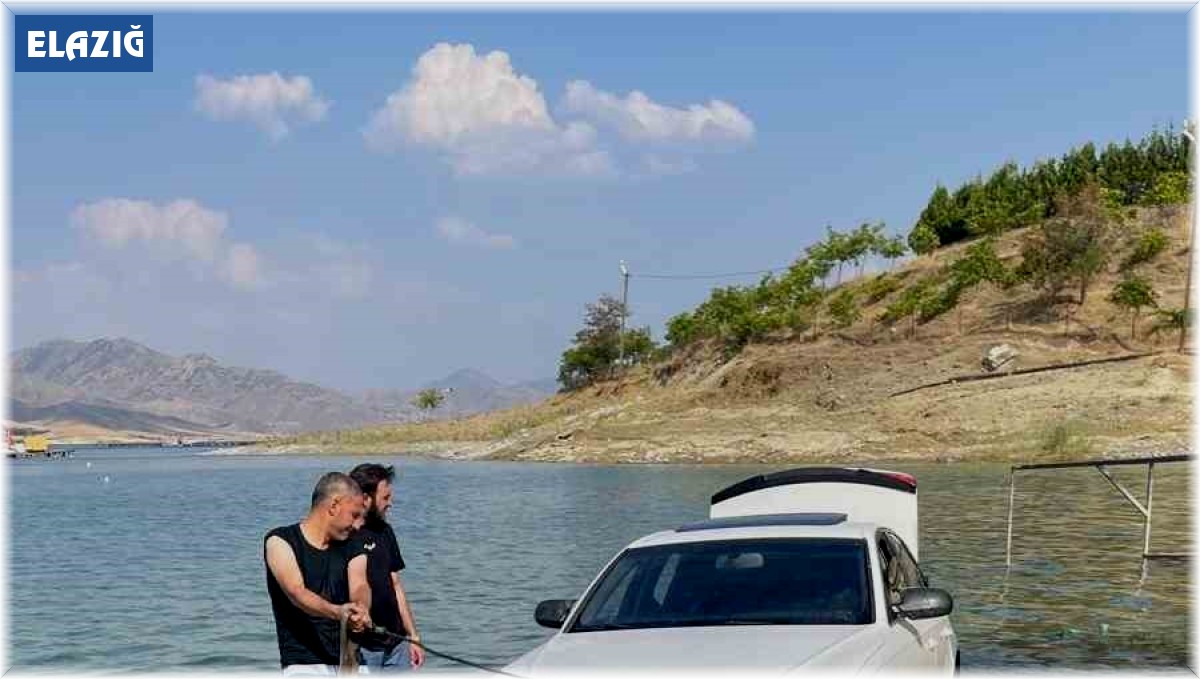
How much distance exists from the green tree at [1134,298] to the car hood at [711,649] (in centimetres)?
6264

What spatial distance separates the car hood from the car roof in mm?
1005

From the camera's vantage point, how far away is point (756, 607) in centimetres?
871

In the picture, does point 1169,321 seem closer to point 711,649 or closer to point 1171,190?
point 1171,190

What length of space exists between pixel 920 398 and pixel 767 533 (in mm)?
52587

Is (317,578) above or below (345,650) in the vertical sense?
above

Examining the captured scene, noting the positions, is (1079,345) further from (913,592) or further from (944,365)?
(913,592)

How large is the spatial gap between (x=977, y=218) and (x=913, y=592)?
9592cm

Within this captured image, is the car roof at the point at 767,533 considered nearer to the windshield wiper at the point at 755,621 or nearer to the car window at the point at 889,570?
the car window at the point at 889,570

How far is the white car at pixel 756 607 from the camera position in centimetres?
783

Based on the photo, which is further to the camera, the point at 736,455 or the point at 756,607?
the point at 736,455

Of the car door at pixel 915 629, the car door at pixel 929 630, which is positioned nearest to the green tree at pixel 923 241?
the car door at pixel 929 630

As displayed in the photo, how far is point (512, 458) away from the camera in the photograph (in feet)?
240

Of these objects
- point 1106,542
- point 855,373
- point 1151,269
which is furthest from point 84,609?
point 1151,269

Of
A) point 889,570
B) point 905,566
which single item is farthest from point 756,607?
point 905,566
